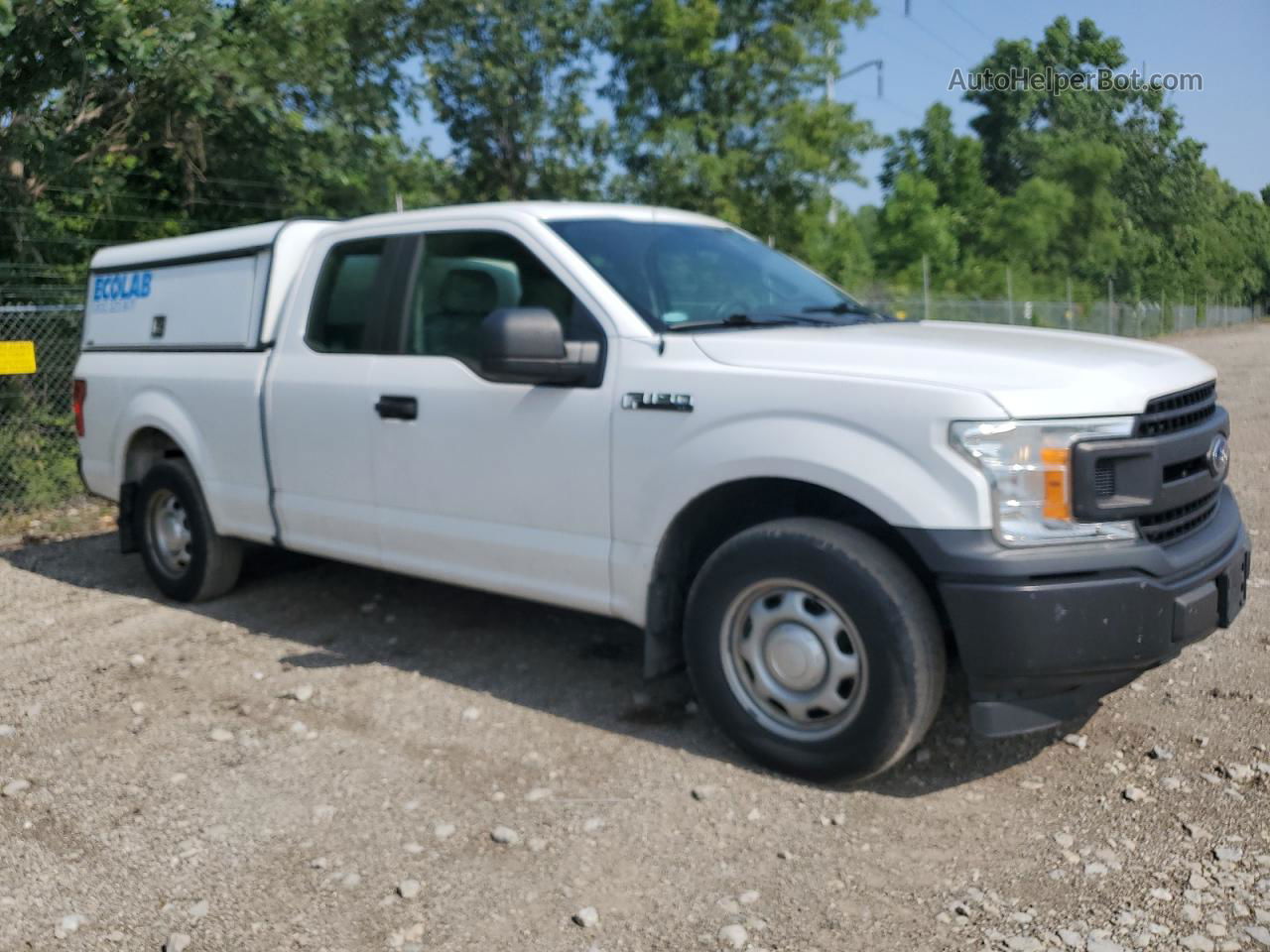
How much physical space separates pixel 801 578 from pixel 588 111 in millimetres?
18648

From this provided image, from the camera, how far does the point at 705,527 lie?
14.6 feet

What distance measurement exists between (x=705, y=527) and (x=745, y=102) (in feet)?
71.7

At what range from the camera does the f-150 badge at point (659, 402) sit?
420cm

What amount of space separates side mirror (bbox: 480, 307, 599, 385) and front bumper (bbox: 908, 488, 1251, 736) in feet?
4.75

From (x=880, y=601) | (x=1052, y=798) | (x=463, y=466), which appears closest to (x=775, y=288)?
(x=463, y=466)

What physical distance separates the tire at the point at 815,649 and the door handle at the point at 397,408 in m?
1.53

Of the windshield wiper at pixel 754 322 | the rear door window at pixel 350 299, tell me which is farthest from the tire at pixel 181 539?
the windshield wiper at pixel 754 322

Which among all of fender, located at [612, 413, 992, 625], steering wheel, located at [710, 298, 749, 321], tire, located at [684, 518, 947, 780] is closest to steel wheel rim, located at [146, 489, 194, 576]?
fender, located at [612, 413, 992, 625]

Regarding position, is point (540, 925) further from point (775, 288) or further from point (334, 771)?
point (775, 288)

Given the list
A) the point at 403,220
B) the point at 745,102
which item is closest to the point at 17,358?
the point at 403,220

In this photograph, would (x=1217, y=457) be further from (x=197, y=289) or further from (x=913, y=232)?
(x=913, y=232)

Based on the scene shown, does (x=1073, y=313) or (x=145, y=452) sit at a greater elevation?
(x=1073, y=313)

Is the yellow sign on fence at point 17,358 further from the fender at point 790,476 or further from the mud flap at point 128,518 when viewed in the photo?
the fender at point 790,476

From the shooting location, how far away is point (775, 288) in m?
5.10
